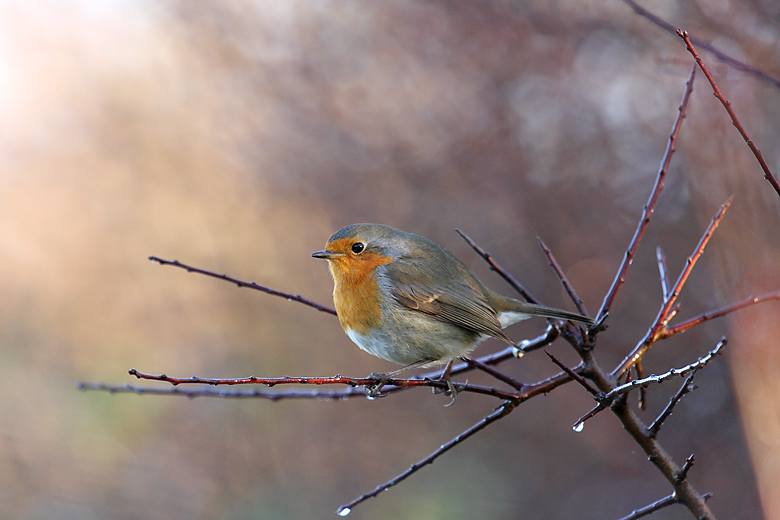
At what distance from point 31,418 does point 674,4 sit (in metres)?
6.92

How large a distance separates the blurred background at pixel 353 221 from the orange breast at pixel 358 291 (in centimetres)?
154

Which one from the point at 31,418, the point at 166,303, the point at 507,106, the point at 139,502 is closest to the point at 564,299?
the point at 507,106

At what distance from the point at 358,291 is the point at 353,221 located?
299 cm

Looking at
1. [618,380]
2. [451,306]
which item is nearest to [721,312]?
[618,380]

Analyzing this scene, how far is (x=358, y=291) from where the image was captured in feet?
9.71

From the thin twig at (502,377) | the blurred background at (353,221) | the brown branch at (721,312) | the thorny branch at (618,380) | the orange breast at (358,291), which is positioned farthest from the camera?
the blurred background at (353,221)

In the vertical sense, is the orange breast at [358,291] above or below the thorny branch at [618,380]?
above

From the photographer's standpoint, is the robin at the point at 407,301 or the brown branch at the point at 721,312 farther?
the robin at the point at 407,301

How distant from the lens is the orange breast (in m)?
2.90

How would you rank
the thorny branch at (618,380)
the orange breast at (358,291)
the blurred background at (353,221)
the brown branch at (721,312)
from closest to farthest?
1. the thorny branch at (618,380)
2. the brown branch at (721,312)
3. the orange breast at (358,291)
4. the blurred background at (353,221)

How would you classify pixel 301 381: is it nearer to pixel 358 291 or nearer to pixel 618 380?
pixel 618 380

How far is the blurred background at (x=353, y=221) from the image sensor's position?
4.12 metres

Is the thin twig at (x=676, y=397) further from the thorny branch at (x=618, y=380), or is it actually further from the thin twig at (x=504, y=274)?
the thin twig at (x=504, y=274)

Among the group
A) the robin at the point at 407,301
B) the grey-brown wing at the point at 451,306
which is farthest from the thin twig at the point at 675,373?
the grey-brown wing at the point at 451,306
